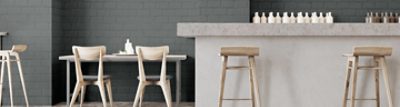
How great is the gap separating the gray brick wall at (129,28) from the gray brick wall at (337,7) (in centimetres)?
105

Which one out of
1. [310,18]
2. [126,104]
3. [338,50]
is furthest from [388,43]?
[126,104]

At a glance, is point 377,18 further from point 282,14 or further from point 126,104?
point 126,104

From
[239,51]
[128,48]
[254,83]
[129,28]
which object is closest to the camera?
[239,51]

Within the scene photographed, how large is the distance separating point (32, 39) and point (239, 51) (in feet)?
11.4

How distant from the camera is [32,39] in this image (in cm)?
738

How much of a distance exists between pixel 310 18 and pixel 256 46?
2.85m

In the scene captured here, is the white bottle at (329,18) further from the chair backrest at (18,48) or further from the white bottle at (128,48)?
the chair backrest at (18,48)

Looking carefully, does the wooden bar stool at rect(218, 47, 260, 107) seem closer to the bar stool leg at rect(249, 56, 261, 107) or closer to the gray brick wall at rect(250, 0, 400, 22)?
the bar stool leg at rect(249, 56, 261, 107)

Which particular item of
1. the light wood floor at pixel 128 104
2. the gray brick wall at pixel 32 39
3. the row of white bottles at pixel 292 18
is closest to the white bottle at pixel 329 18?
the row of white bottles at pixel 292 18

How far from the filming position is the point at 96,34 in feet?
26.2

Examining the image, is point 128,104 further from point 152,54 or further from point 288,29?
point 288,29

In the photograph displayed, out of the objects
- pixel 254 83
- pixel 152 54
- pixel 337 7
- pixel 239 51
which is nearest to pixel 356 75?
pixel 254 83

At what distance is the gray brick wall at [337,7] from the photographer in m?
7.98

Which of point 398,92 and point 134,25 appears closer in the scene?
point 398,92
